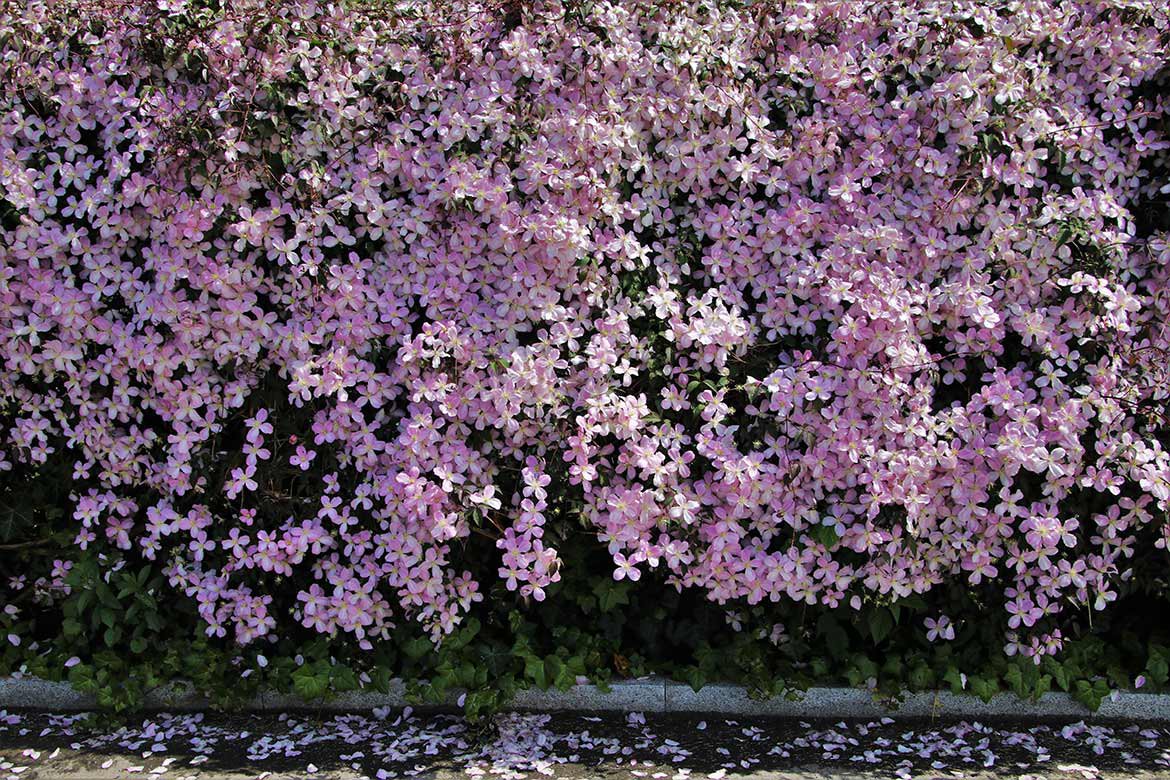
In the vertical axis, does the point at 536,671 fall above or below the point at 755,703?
above

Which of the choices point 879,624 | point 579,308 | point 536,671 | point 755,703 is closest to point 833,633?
point 879,624

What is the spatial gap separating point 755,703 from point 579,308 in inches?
65.2

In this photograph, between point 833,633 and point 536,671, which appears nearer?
point 536,671

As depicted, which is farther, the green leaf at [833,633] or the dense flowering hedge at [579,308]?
the green leaf at [833,633]

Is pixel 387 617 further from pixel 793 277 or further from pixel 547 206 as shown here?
pixel 793 277

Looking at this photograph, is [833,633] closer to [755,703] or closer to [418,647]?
[755,703]

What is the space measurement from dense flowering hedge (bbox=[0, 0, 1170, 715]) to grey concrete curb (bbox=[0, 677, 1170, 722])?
0.25m

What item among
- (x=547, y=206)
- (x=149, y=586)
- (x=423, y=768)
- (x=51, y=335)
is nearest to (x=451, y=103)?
(x=547, y=206)

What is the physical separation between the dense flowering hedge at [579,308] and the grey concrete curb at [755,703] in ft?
0.83

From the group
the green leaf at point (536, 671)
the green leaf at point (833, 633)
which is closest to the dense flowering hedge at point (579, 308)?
the green leaf at point (833, 633)

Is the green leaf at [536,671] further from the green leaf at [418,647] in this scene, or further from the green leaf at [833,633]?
the green leaf at [833,633]

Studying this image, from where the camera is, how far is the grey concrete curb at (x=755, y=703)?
349 cm

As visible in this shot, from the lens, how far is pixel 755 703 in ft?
11.5

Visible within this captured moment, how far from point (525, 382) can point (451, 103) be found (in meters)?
1.13
